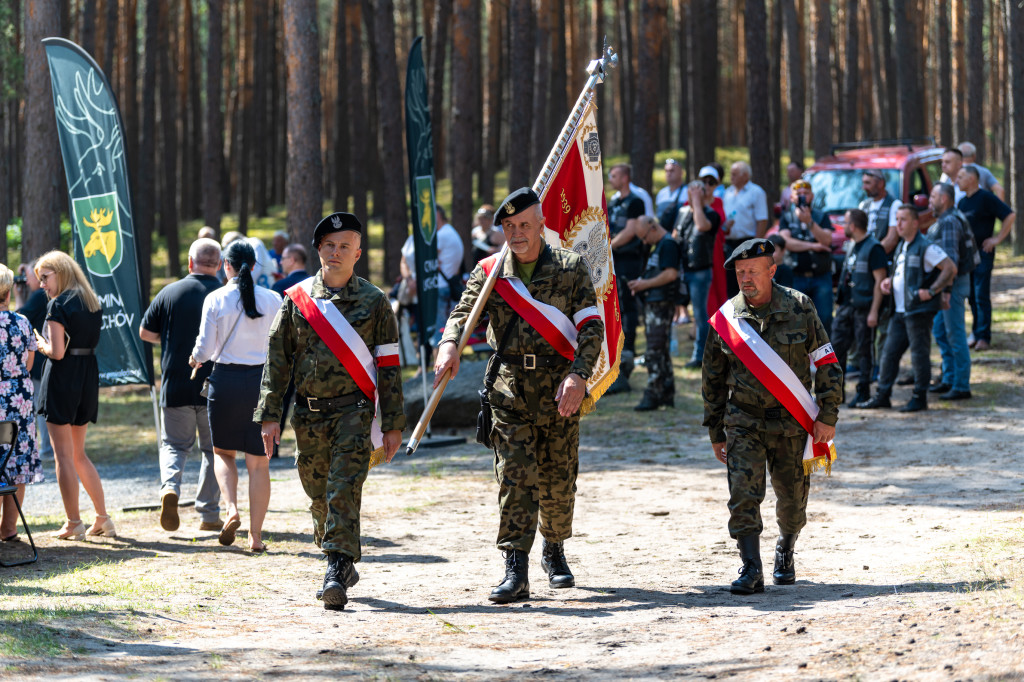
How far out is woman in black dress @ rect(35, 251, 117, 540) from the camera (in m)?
8.94

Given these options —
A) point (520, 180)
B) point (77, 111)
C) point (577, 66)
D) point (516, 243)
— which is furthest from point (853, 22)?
point (516, 243)

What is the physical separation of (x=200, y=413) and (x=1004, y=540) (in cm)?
597

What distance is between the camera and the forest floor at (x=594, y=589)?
5.26 metres

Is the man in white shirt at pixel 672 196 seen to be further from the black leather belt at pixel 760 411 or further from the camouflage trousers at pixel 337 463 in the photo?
the camouflage trousers at pixel 337 463

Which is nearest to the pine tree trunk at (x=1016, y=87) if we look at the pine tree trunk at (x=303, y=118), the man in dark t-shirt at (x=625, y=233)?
the man in dark t-shirt at (x=625, y=233)

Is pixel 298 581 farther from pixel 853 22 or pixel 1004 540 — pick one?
pixel 853 22

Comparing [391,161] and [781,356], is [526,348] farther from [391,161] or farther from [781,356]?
[391,161]

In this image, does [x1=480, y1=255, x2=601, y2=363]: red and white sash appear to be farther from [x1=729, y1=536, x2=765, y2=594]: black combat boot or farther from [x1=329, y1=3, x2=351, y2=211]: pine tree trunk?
[x1=329, y1=3, x2=351, y2=211]: pine tree trunk

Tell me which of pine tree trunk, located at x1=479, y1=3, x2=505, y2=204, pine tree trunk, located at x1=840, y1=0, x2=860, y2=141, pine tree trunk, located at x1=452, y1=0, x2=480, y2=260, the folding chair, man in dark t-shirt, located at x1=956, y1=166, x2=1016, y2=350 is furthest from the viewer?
pine tree trunk, located at x1=479, y1=3, x2=505, y2=204

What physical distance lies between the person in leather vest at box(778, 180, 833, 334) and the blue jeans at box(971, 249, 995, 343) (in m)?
2.32

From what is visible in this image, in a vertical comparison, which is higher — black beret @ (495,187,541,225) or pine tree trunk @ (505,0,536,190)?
pine tree trunk @ (505,0,536,190)

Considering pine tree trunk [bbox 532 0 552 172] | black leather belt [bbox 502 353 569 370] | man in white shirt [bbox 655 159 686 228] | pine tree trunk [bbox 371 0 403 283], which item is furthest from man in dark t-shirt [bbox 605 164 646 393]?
pine tree trunk [bbox 532 0 552 172]

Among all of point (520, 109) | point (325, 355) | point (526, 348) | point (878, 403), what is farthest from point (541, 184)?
point (520, 109)

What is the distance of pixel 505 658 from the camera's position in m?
5.52
